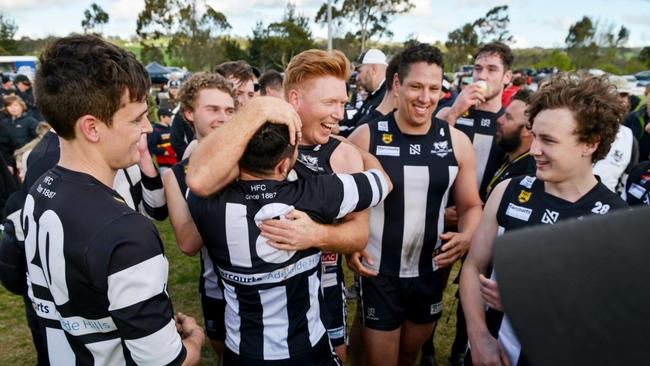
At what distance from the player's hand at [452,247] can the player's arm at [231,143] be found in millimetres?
1607

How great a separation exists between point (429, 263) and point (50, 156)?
2.65m

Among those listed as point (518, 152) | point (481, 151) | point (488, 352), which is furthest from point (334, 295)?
point (481, 151)

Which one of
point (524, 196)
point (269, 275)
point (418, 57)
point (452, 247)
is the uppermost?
point (418, 57)

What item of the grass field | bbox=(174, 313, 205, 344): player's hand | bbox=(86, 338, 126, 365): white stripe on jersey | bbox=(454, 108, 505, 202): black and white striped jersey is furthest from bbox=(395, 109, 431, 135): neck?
bbox=(86, 338, 126, 365): white stripe on jersey

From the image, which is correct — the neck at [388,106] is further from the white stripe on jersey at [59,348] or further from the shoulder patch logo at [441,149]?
the white stripe on jersey at [59,348]

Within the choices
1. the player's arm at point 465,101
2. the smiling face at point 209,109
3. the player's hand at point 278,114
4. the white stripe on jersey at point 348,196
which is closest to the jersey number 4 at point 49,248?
the player's hand at point 278,114

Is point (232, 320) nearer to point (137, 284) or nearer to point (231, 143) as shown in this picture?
point (137, 284)

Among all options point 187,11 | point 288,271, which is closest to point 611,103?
point 288,271

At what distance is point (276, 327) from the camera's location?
1854 millimetres

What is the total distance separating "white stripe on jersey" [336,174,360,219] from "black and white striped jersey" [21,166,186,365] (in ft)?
2.71

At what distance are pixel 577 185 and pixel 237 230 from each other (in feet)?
5.63

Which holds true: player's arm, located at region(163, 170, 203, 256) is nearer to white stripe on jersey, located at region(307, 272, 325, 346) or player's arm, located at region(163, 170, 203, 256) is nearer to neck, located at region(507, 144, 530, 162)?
white stripe on jersey, located at region(307, 272, 325, 346)

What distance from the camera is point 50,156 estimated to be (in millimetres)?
2492

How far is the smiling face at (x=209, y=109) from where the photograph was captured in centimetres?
309
